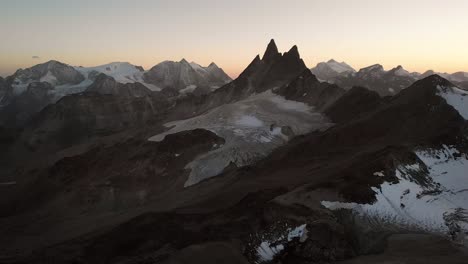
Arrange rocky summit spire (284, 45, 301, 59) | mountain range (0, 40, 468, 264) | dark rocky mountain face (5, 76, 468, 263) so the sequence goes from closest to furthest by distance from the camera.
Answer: dark rocky mountain face (5, 76, 468, 263) → mountain range (0, 40, 468, 264) → rocky summit spire (284, 45, 301, 59)

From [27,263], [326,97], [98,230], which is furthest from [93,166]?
[326,97]

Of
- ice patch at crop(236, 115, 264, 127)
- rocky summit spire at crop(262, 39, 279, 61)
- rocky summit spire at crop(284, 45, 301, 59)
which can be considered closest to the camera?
ice patch at crop(236, 115, 264, 127)

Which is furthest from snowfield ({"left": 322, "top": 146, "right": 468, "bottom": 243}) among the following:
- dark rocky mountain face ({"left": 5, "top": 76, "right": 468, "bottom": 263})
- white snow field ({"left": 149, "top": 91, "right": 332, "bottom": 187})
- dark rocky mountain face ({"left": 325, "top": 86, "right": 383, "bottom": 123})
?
dark rocky mountain face ({"left": 325, "top": 86, "right": 383, "bottom": 123})

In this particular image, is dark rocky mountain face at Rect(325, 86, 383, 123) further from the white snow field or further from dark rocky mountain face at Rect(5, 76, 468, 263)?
the white snow field

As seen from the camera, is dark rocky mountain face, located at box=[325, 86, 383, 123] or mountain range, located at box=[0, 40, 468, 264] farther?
dark rocky mountain face, located at box=[325, 86, 383, 123]

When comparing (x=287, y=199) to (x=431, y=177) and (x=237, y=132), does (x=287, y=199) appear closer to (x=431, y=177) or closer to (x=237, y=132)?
(x=431, y=177)

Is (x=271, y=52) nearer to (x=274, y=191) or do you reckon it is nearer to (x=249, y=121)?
(x=249, y=121)

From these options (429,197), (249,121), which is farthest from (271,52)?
(429,197)

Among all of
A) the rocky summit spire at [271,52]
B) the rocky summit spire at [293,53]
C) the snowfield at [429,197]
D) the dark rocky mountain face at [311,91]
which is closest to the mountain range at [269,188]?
the snowfield at [429,197]
